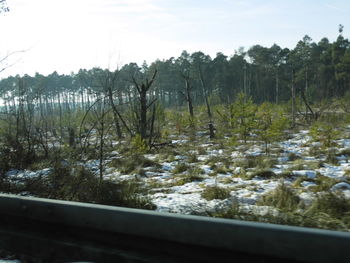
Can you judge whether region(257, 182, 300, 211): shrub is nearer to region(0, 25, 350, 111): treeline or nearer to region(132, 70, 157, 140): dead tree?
region(132, 70, 157, 140): dead tree

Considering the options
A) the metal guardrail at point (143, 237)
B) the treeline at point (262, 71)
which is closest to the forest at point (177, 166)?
the metal guardrail at point (143, 237)

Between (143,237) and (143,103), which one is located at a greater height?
(143,103)

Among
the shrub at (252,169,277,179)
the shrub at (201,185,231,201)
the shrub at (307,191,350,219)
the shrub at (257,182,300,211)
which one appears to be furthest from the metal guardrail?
the shrub at (252,169,277,179)

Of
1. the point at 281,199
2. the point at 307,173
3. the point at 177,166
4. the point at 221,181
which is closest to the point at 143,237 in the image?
the point at 281,199

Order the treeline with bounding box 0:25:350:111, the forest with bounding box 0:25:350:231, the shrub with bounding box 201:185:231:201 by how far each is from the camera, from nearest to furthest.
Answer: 1. the forest with bounding box 0:25:350:231
2. the shrub with bounding box 201:185:231:201
3. the treeline with bounding box 0:25:350:111

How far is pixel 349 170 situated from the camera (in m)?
7.44

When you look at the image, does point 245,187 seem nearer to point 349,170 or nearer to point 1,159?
point 349,170

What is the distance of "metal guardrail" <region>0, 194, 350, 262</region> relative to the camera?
166cm

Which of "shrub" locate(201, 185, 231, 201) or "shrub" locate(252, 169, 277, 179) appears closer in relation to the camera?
"shrub" locate(201, 185, 231, 201)

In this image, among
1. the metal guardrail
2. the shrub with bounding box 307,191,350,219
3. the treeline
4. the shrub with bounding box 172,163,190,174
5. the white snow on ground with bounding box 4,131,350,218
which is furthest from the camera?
the treeline

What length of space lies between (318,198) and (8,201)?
370 cm

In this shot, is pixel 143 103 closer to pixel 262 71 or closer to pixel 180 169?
pixel 180 169

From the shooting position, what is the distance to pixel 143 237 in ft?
6.91

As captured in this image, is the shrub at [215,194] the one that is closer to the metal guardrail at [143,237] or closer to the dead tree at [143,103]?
the metal guardrail at [143,237]
